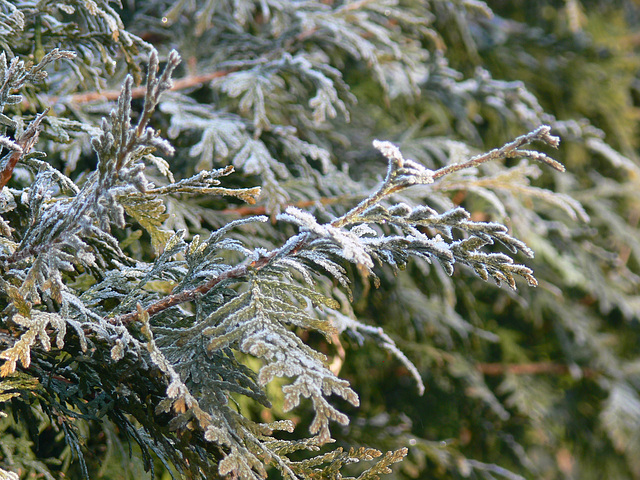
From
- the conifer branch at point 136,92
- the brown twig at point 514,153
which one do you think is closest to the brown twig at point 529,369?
the conifer branch at point 136,92

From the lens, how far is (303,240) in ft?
3.38

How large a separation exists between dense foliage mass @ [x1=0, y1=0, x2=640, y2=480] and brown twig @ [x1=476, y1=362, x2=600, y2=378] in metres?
0.02

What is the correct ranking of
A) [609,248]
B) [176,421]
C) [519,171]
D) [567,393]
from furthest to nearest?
[567,393] < [609,248] < [519,171] < [176,421]

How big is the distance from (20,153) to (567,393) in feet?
11.7

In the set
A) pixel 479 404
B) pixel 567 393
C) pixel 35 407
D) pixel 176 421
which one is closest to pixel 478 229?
pixel 176 421

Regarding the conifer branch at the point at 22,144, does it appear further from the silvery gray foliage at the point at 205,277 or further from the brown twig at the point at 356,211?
the brown twig at the point at 356,211

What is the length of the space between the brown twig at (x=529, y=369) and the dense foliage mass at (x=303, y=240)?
0.02 metres

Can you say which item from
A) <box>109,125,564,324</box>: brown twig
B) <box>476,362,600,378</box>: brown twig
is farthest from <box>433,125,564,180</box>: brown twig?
<box>476,362,600,378</box>: brown twig

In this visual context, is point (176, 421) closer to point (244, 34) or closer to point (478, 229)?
point (478, 229)

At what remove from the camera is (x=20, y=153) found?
3.34ft

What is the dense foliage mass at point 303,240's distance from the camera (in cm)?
102

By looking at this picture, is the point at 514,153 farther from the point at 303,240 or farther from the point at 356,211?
the point at 303,240

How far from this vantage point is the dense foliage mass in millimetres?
1022

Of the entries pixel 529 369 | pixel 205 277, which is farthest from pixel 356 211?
pixel 529 369
